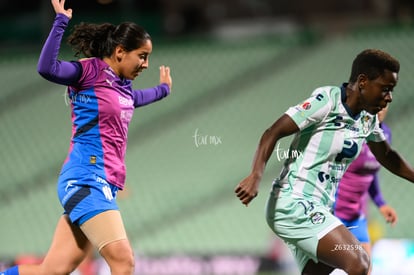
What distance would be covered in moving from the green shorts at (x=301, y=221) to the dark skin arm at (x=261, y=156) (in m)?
0.39

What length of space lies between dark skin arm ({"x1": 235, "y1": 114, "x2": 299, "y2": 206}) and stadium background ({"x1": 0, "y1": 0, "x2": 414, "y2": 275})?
4.31m

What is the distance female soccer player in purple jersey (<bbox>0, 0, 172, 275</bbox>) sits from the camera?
4254 millimetres

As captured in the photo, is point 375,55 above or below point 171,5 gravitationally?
above

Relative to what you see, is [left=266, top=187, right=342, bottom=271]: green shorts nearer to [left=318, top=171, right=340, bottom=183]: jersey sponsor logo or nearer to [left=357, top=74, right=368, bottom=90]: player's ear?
[left=318, top=171, right=340, bottom=183]: jersey sponsor logo

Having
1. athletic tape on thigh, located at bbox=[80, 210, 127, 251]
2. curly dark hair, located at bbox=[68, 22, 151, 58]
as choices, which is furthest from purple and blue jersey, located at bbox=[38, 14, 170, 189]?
athletic tape on thigh, located at bbox=[80, 210, 127, 251]

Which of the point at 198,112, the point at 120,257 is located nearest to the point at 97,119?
the point at 120,257

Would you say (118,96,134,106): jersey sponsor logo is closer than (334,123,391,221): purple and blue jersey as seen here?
Yes

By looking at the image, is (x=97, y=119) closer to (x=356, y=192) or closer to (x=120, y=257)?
(x=120, y=257)

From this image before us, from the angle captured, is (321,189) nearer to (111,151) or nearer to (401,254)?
(111,151)

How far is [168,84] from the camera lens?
5258mm

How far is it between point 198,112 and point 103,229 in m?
6.80

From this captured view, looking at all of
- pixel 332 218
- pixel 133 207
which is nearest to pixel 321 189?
pixel 332 218

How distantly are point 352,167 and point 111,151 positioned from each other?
1.95 m

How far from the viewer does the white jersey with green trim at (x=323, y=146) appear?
4.36 meters
